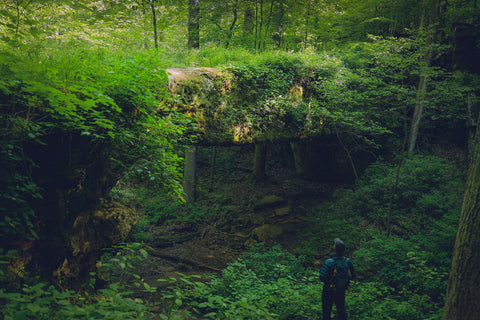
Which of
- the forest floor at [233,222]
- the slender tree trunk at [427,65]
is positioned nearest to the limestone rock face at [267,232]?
the forest floor at [233,222]

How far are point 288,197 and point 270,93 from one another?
5390mm

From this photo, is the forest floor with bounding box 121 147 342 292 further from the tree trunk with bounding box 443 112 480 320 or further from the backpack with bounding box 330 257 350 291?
the tree trunk with bounding box 443 112 480 320

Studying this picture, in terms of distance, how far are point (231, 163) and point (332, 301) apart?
10.9 meters

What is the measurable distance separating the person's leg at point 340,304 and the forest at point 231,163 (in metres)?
0.43

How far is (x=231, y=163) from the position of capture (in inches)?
596

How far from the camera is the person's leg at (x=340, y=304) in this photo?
15.2 feet

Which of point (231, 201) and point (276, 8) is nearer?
point (276, 8)

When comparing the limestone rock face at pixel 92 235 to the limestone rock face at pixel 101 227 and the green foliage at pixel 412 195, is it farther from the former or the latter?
the green foliage at pixel 412 195

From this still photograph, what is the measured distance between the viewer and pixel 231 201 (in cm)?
1234

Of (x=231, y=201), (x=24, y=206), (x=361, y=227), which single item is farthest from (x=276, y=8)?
(x=24, y=206)

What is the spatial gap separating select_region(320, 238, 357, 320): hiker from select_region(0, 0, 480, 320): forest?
0.54 m

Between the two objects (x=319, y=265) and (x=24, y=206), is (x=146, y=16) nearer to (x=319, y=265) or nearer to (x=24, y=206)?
(x=24, y=206)

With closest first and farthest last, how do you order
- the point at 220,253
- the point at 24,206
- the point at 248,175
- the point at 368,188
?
the point at 24,206 → the point at 220,253 → the point at 368,188 → the point at 248,175

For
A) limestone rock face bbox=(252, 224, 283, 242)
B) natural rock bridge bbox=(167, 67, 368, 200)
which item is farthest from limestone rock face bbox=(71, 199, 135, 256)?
limestone rock face bbox=(252, 224, 283, 242)
